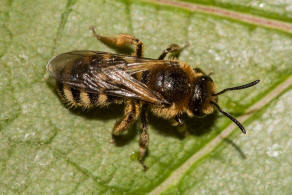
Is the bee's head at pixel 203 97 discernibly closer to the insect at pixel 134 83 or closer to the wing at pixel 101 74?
the insect at pixel 134 83

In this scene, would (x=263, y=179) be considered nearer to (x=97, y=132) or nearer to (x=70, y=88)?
(x=97, y=132)

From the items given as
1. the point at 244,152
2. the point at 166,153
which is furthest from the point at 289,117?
the point at 166,153

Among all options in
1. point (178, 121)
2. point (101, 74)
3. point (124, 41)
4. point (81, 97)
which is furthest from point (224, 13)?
point (81, 97)

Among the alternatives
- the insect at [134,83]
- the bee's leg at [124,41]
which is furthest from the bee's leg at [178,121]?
the bee's leg at [124,41]

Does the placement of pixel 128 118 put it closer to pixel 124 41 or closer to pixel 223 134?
pixel 124 41

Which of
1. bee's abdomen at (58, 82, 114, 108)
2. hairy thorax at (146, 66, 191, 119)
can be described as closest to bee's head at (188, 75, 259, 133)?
hairy thorax at (146, 66, 191, 119)

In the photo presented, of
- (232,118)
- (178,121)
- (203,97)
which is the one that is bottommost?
(178,121)
